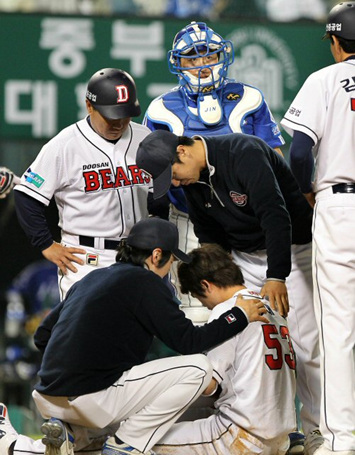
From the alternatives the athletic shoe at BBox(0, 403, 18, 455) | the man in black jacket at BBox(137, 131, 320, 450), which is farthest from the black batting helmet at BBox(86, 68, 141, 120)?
the athletic shoe at BBox(0, 403, 18, 455)

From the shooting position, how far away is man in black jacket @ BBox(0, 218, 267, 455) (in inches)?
160

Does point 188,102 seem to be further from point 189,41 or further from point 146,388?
point 146,388

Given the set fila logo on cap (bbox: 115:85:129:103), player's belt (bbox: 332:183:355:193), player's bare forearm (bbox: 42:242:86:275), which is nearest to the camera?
player's belt (bbox: 332:183:355:193)

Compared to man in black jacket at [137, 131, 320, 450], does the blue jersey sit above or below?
above

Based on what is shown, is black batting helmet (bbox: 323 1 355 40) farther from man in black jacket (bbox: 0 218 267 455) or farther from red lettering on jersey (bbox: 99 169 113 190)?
red lettering on jersey (bbox: 99 169 113 190)

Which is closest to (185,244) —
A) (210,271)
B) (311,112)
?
(210,271)

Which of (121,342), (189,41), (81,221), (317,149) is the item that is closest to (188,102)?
(189,41)

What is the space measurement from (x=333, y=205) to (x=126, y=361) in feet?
3.48

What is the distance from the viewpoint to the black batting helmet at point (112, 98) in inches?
188

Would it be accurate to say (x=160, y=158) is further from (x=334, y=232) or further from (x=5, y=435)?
(x=5, y=435)

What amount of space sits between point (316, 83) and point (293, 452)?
1675 millimetres

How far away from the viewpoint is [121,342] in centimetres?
412

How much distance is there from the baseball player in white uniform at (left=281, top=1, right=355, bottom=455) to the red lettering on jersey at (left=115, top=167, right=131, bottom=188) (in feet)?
3.54

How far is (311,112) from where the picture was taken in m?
4.04
